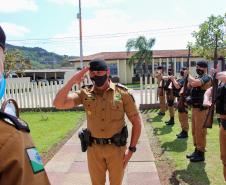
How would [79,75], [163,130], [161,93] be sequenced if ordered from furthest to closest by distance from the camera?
[161,93] < [163,130] < [79,75]

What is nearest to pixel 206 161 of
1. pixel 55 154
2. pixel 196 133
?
pixel 196 133

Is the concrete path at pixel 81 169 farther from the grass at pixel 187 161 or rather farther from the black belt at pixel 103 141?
the black belt at pixel 103 141

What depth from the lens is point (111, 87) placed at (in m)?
3.89

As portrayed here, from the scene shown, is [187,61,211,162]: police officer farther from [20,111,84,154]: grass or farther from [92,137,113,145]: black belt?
[20,111,84,154]: grass

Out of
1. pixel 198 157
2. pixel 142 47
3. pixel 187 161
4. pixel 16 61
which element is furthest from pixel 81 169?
pixel 142 47

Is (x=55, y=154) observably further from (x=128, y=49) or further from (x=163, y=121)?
(x=128, y=49)

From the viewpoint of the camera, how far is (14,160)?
1056mm

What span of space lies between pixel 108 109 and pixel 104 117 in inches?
3.8

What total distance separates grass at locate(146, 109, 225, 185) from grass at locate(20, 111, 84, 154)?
8.71 feet

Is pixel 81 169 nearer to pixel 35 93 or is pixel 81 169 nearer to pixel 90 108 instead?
pixel 90 108

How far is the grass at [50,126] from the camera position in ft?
29.5

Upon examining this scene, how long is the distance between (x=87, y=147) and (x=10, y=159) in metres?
2.98

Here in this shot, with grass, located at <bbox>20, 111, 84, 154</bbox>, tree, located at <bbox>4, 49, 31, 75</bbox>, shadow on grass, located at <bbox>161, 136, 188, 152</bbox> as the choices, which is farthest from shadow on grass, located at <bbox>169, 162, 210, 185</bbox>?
tree, located at <bbox>4, 49, 31, 75</bbox>

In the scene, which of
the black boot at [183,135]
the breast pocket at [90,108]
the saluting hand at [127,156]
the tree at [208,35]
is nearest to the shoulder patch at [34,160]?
the breast pocket at [90,108]
